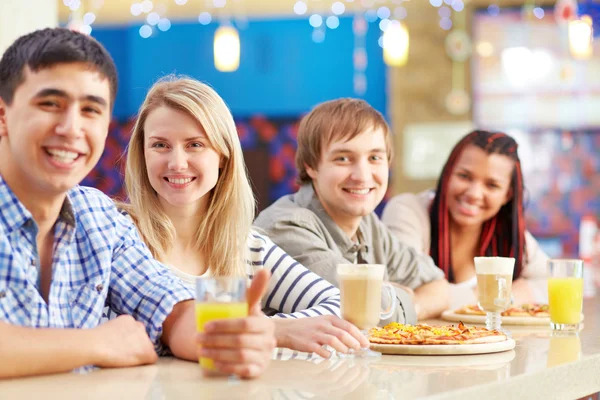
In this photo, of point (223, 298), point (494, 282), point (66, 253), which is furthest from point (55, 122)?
point (494, 282)

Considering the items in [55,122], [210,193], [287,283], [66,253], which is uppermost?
[55,122]

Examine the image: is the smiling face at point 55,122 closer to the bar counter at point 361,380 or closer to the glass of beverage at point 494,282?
the bar counter at point 361,380

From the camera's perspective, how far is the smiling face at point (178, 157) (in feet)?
5.96

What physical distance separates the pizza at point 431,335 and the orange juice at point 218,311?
46 cm

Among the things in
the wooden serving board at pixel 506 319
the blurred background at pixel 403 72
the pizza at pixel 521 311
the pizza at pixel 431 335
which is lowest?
the wooden serving board at pixel 506 319

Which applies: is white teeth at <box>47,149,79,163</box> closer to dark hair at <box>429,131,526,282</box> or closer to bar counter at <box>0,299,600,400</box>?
bar counter at <box>0,299,600,400</box>

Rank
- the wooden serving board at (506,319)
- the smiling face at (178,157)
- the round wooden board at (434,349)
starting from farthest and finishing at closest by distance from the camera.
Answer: the wooden serving board at (506,319), the smiling face at (178,157), the round wooden board at (434,349)

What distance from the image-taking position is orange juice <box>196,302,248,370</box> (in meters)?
→ 1.17

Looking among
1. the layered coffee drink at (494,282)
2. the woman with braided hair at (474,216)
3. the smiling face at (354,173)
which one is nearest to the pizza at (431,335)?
the layered coffee drink at (494,282)

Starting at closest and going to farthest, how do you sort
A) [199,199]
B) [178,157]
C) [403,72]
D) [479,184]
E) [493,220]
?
[178,157]
[199,199]
[479,184]
[493,220]
[403,72]

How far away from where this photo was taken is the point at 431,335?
1.60 meters

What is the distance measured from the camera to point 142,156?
1.93m

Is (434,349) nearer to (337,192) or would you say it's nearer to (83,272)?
(83,272)

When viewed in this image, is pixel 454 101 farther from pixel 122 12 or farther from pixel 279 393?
pixel 279 393
